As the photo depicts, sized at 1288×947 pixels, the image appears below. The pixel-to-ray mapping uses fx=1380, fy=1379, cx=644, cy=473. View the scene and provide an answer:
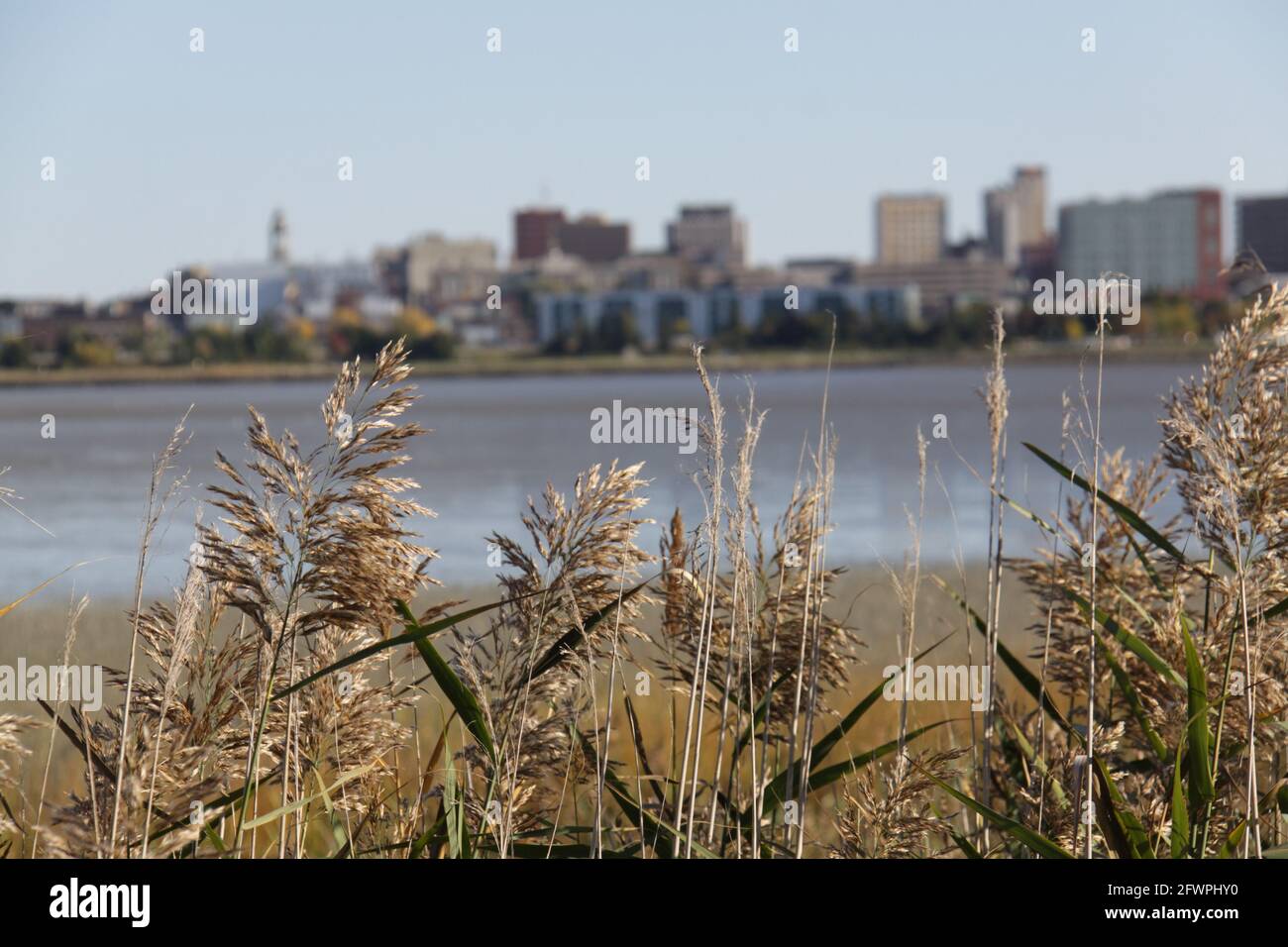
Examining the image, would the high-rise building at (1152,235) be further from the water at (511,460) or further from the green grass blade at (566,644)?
the green grass blade at (566,644)

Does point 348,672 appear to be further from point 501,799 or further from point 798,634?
point 798,634

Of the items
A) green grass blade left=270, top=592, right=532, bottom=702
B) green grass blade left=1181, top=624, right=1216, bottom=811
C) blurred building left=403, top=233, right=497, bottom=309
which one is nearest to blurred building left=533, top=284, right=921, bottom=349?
blurred building left=403, top=233, right=497, bottom=309

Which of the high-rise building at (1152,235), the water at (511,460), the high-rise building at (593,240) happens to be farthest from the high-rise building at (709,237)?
the water at (511,460)

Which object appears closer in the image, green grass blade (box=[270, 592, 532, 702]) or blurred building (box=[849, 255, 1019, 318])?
green grass blade (box=[270, 592, 532, 702])

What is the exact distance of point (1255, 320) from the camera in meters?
2.67

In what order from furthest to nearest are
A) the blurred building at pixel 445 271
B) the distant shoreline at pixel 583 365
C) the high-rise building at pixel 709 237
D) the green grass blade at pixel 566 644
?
the high-rise building at pixel 709 237 < the blurred building at pixel 445 271 < the distant shoreline at pixel 583 365 < the green grass blade at pixel 566 644

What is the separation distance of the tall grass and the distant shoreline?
7931 cm

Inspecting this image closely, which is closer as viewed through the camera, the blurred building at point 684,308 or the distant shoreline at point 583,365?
the distant shoreline at point 583,365

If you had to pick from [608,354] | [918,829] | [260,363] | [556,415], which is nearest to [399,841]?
[918,829]

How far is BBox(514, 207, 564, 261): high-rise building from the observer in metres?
186

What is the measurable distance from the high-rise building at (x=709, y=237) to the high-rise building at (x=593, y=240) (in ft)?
22.8

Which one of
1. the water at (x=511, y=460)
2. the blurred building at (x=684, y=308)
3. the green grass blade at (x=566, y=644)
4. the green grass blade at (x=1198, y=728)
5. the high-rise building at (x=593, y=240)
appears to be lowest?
the water at (x=511, y=460)

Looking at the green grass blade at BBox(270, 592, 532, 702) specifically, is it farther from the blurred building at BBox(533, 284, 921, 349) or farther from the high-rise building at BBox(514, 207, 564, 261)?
the high-rise building at BBox(514, 207, 564, 261)

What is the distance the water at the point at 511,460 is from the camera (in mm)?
18016
